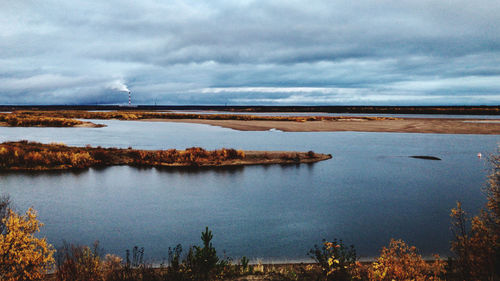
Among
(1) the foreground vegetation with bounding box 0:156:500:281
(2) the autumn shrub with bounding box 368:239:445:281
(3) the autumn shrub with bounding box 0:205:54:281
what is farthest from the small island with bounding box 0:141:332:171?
(2) the autumn shrub with bounding box 368:239:445:281

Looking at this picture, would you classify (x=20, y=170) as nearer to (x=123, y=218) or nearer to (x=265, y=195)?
(x=123, y=218)

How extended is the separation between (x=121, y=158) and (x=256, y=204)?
1645 cm

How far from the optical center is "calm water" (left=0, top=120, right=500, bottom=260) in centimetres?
1262

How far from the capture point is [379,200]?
60.3 feet

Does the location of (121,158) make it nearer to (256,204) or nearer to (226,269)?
(256,204)

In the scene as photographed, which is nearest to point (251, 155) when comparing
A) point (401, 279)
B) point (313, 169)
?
point (313, 169)

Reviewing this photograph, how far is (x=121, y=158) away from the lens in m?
29.1

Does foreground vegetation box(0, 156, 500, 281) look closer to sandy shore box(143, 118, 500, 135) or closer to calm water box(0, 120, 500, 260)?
calm water box(0, 120, 500, 260)

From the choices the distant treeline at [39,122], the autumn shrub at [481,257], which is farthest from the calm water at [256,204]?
the distant treeline at [39,122]

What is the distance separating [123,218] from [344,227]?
9.63 meters

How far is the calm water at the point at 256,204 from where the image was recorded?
497 inches

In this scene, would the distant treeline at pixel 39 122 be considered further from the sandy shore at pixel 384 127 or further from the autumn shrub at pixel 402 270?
the autumn shrub at pixel 402 270

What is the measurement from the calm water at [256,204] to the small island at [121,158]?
1.91m

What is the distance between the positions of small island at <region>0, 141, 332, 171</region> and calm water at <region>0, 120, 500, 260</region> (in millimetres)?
1912
